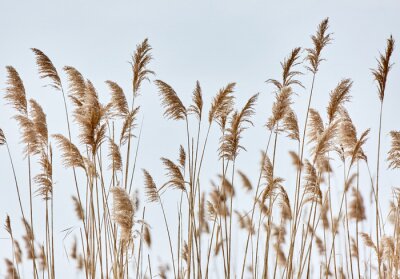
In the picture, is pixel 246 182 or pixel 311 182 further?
pixel 246 182

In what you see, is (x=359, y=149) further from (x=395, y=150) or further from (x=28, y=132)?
(x=28, y=132)

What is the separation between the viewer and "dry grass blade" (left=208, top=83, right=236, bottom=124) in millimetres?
4543

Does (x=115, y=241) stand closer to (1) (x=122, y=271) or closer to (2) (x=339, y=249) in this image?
(1) (x=122, y=271)

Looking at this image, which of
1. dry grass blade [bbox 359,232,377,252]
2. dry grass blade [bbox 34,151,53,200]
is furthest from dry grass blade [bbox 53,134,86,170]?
dry grass blade [bbox 359,232,377,252]

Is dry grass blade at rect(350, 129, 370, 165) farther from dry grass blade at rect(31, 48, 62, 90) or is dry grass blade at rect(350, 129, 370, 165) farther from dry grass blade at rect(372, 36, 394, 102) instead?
dry grass blade at rect(31, 48, 62, 90)

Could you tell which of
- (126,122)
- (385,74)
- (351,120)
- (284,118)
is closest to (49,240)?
(126,122)

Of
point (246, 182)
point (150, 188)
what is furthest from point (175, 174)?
point (246, 182)

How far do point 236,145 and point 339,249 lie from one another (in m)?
2.16

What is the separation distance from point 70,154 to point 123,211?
2.76ft

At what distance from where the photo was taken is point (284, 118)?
15.2 feet

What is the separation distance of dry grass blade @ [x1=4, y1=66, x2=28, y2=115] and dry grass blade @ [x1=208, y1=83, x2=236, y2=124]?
5.11 feet

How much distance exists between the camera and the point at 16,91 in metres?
4.61

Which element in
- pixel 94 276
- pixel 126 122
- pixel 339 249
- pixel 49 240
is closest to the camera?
pixel 94 276

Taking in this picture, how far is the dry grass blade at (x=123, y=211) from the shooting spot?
3627mm
